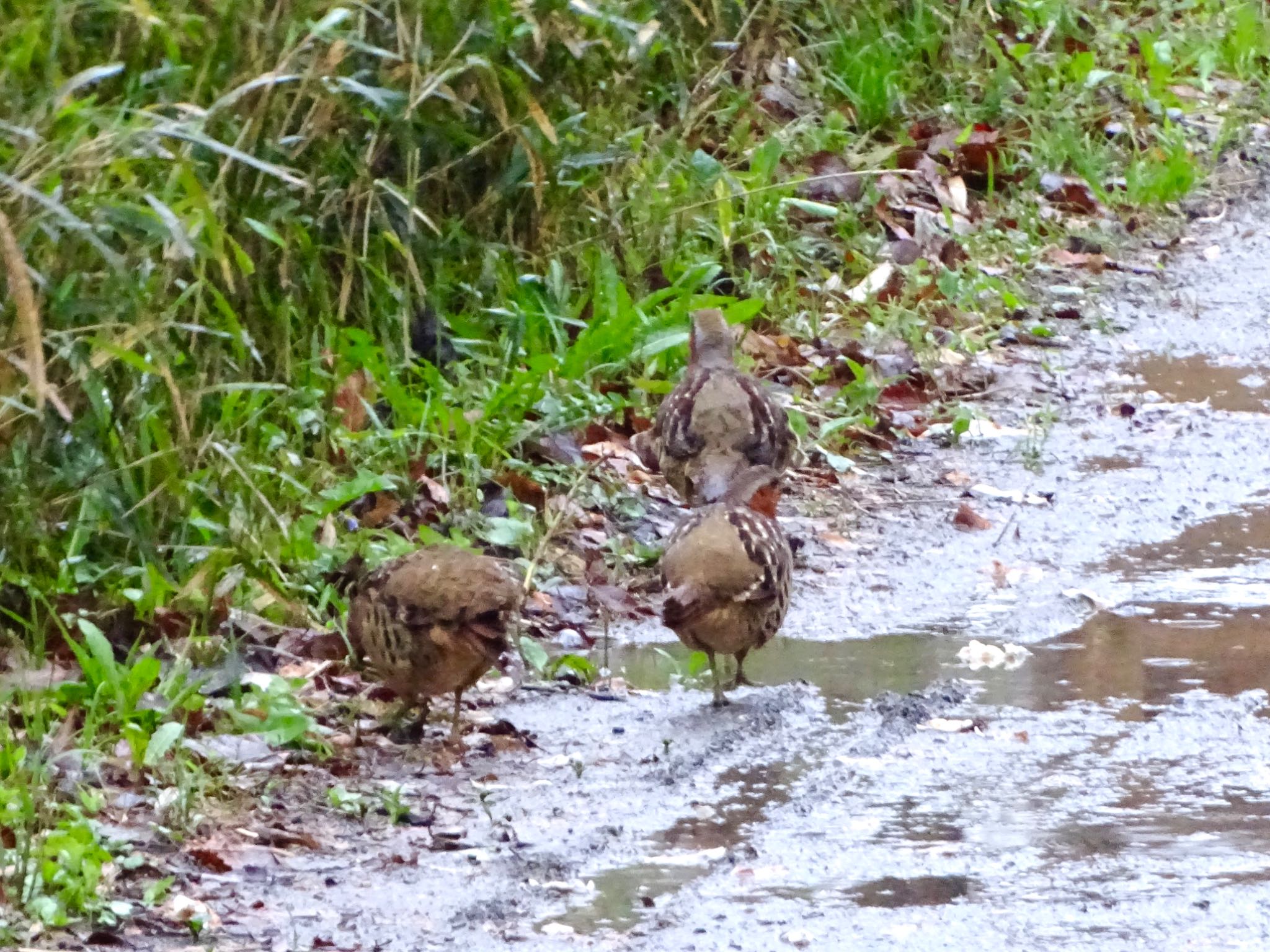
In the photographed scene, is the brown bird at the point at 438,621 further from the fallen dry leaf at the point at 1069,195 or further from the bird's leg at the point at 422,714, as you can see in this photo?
the fallen dry leaf at the point at 1069,195

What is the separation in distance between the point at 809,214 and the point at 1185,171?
215cm

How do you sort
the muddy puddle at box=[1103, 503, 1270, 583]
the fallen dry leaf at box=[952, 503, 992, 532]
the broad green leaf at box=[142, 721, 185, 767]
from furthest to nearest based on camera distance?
the fallen dry leaf at box=[952, 503, 992, 532] < the muddy puddle at box=[1103, 503, 1270, 583] < the broad green leaf at box=[142, 721, 185, 767]

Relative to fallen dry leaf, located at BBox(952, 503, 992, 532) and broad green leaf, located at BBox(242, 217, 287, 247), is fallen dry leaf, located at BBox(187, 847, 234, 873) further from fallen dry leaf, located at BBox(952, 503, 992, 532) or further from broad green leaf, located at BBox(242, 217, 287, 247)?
fallen dry leaf, located at BBox(952, 503, 992, 532)

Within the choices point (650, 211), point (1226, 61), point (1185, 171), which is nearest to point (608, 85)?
point (650, 211)

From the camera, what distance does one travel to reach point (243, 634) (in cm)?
561

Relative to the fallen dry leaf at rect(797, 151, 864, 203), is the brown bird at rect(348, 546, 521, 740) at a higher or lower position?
lower

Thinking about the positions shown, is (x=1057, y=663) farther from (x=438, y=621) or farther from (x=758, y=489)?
(x=438, y=621)

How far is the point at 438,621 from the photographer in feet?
16.9

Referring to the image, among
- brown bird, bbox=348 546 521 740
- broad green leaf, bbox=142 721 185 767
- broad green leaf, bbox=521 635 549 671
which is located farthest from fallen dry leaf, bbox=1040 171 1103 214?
broad green leaf, bbox=142 721 185 767

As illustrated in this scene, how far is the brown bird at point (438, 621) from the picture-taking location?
5.16m

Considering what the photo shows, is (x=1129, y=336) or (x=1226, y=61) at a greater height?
(x=1226, y=61)

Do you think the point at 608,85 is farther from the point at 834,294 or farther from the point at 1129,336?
the point at 1129,336

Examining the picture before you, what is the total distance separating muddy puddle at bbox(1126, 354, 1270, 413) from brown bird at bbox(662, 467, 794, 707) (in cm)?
298

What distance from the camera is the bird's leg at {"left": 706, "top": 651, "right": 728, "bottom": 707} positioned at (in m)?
5.64
